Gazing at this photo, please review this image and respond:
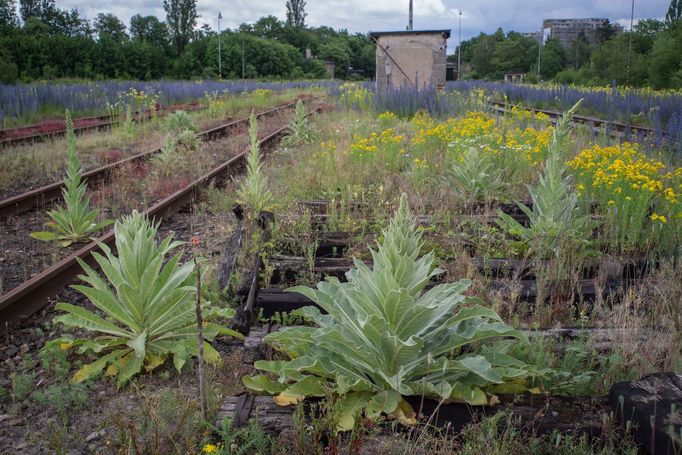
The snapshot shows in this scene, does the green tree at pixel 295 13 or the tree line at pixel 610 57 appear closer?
the tree line at pixel 610 57

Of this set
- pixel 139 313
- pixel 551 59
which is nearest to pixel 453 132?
pixel 139 313

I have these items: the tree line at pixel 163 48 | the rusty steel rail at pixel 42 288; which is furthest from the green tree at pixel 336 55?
the rusty steel rail at pixel 42 288

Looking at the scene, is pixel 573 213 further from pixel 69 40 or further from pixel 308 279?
pixel 69 40

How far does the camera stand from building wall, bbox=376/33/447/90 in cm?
2442

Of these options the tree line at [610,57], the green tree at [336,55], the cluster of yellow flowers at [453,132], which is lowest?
the cluster of yellow flowers at [453,132]

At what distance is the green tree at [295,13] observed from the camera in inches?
4788

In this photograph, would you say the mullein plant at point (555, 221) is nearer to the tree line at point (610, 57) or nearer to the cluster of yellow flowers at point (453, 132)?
the cluster of yellow flowers at point (453, 132)

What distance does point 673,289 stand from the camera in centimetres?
409

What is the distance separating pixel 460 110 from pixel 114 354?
40.5 ft

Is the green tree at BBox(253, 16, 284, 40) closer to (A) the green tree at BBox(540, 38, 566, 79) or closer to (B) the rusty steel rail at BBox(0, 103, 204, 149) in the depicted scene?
(A) the green tree at BBox(540, 38, 566, 79)

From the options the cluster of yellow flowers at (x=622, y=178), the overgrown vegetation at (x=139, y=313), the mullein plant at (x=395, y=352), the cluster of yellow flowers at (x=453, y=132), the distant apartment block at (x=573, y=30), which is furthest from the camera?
the distant apartment block at (x=573, y=30)

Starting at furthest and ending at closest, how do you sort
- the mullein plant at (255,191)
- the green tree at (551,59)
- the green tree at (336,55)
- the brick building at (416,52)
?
the green tree at (336,55)
the green tree at (551,59)
the brick building at (416,52)
the mullein plant at (255,191)

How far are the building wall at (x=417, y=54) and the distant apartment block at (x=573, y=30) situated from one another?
254 ft

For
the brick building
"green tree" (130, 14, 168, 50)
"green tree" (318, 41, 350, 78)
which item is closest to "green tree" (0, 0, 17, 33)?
"green tree" (130, 14, 168, 50)
